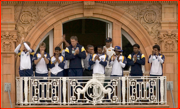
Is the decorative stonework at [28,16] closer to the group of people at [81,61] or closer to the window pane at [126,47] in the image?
the group of people at [81,61]

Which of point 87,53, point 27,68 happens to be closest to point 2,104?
point 27,68

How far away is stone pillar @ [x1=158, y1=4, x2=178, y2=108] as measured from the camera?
19.8 m

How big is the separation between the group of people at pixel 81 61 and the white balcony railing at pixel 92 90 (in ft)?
0.98

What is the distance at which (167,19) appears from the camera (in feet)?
65.3

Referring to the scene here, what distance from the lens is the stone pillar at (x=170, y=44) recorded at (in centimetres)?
1975

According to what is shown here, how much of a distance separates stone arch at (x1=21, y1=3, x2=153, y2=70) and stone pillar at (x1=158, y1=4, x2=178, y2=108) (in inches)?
20.8

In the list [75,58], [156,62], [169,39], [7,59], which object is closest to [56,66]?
[75,58]

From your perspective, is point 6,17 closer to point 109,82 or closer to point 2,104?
point 2,104

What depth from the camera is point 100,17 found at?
A: 795 inches

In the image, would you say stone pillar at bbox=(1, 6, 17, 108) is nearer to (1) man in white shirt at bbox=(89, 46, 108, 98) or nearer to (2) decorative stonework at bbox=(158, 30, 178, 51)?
(1) man in white shirt at bbox=(89, 46, 108, 98)

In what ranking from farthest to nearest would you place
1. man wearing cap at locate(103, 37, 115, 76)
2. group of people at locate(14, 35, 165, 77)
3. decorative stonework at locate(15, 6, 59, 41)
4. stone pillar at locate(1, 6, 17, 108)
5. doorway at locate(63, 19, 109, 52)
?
doorway at locate(63, 19, 109, 52)
decorative stonework at locate(15, 6, 59, 41)
stone pillar at locate(1, 6, 17, 108)
man wearing cap at locate(103, 37, 115, 76)
group of people at locate(14, 35, 165, 77)

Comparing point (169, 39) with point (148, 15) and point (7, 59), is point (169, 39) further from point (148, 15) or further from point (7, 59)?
point (7, 59)

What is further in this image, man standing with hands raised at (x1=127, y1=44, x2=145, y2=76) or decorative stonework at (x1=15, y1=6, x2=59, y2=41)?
decorative stonework at (x1=15, y1=6, x2=59, y2=41)

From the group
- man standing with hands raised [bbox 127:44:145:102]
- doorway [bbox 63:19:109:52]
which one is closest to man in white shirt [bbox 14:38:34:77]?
doorway [bbox 63:19:109:52]
